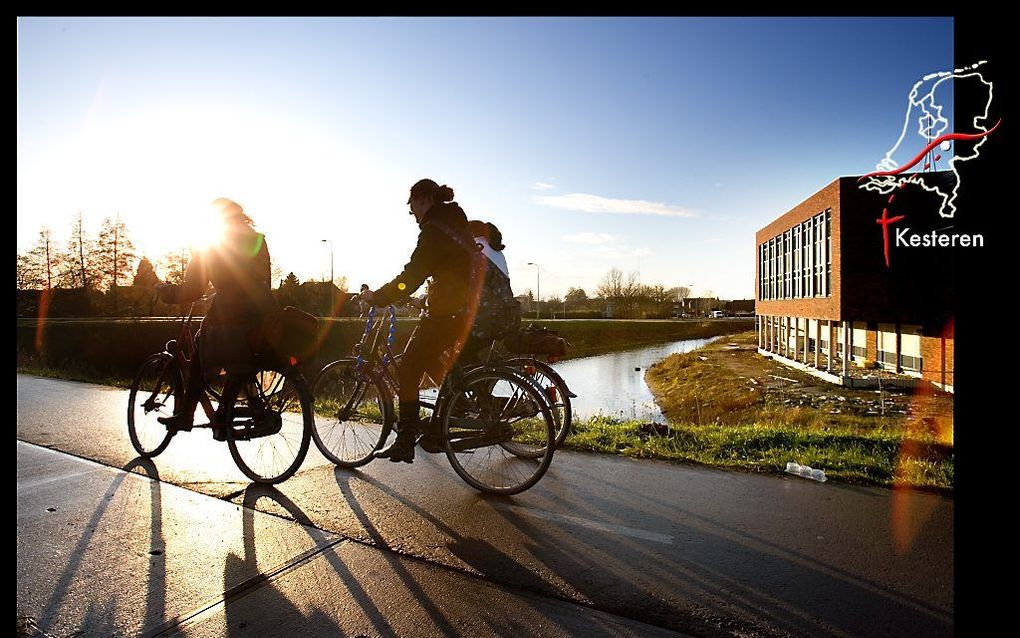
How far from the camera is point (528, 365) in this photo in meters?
4.48

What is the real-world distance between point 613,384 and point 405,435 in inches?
1315

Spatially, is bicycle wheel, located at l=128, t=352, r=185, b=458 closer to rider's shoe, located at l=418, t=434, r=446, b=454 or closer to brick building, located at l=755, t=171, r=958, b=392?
rider's shoe, located at l=418, t=434, r=446, b=454

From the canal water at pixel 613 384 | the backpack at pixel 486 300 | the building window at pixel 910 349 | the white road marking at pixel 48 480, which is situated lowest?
the canal water at pixel 613 384

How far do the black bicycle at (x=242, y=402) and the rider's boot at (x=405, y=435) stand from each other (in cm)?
63

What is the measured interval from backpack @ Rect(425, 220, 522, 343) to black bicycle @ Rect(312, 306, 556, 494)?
0.88ft

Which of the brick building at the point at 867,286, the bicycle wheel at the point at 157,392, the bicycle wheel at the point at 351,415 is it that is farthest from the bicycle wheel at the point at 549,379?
the brick building at the point at 867,286

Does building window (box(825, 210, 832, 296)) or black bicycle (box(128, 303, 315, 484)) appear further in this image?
building window (box(825, 210, 832, 296))

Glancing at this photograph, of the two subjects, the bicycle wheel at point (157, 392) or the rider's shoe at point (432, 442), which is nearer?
the rider's shoe at point (432, 442)

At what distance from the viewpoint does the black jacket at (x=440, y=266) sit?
4199mm

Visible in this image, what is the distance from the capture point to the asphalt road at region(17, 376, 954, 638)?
249cm

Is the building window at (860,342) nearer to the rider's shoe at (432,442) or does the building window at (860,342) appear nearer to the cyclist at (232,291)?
the rider's shoe at (432,442)

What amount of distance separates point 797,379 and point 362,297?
3205cm

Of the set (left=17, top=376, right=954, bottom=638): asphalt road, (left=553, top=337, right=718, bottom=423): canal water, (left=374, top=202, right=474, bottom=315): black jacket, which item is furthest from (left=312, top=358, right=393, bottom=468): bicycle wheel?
(left=553, top=337, right=718, bottom=423): canal water
